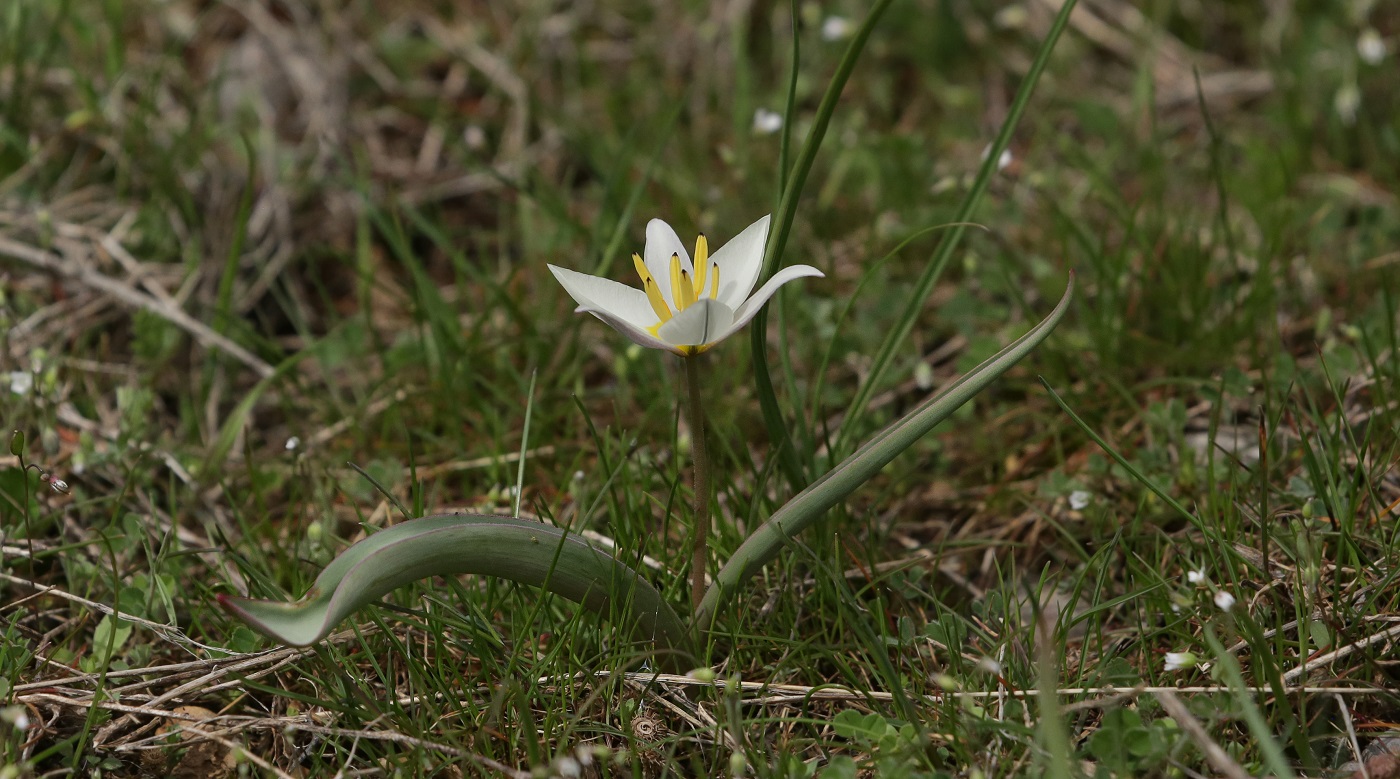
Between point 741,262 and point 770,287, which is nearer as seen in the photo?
point 770,287

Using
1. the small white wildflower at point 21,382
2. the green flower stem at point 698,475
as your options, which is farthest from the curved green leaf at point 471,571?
the small white wildflower at point 21,382

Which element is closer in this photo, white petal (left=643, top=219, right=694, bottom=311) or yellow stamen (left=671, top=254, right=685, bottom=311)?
yellow stamen (left=671, top=254, right=685, bottom=311)

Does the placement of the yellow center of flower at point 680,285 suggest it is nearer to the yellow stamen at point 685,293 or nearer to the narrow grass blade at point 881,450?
the yellow stamen at point 685,293

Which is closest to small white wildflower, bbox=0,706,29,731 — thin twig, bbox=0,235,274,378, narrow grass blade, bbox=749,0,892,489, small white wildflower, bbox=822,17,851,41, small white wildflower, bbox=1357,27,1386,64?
narrow grass blade, bbox=749,0,892,489

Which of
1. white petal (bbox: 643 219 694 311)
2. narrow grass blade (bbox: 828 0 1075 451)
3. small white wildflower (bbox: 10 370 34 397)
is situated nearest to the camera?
white petal (bbox: 643 219 694 311)

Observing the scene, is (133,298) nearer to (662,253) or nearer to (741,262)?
(662,253)

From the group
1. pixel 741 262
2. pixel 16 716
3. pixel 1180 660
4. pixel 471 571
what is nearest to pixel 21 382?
pixel 16 716

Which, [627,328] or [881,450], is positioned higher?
[627,328]

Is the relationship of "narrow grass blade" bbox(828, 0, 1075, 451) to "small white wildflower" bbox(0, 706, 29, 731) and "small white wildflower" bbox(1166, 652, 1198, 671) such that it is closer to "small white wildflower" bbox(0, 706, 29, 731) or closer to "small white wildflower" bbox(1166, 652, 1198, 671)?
"small white wildflower" bbox(1166, 652, 1198, 671)
